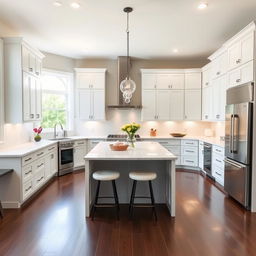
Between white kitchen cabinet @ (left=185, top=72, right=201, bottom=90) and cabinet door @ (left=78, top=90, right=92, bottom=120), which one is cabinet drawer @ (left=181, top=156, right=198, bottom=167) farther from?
cabinet door @ (left=78, top=90, right=92, bottom=120)

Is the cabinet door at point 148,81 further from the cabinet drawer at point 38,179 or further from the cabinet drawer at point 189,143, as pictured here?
the cabinet drawer at point 38,179

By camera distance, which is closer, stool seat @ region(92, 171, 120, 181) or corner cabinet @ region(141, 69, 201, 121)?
stool seat @ region(92, 171, 120, 181)

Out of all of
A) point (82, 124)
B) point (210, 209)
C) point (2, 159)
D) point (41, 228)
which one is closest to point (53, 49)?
point (82, 124)

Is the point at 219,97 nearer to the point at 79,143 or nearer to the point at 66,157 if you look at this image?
the point at 79,143

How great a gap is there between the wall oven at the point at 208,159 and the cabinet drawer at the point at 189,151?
1.92 feet

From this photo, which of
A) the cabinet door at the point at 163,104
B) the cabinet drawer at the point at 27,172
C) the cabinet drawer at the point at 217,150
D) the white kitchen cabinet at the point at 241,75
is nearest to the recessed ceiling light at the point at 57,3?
the cabinet drawer at the point at 27,172

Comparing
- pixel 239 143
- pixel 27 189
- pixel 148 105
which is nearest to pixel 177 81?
pixel 148 105

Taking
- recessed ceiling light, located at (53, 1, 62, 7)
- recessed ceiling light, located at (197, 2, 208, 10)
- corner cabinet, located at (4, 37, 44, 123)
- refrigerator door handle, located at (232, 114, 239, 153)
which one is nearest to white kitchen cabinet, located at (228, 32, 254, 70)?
recessed ceiling light, located at (197, 2, 208, 10)

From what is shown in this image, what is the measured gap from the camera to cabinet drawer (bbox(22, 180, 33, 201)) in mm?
3498

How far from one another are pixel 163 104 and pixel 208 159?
2.05 m

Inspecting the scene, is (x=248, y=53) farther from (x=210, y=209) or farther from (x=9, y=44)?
(x=9, y=44)

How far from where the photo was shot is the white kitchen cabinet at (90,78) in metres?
6.17

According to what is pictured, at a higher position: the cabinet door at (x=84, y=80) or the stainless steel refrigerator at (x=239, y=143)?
the cabinet door at (x=84, y=80)

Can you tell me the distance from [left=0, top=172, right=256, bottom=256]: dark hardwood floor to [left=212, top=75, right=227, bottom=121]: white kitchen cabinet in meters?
1.91
